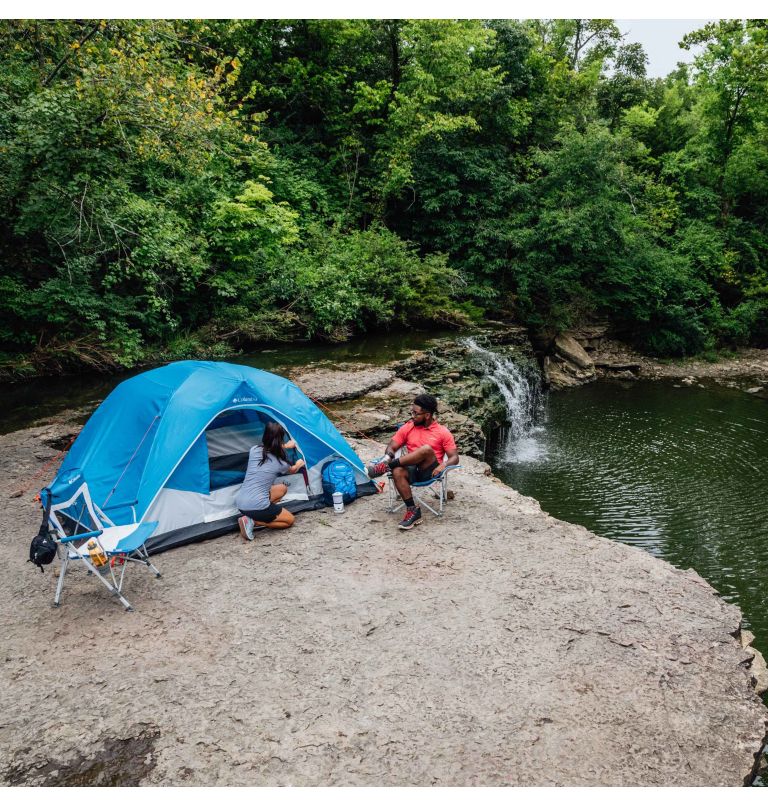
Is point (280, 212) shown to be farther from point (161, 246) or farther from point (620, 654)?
point (620, 654)

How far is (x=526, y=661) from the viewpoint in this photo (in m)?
4.15

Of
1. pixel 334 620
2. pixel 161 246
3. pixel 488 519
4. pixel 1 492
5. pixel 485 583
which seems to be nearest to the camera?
pixel 334 620

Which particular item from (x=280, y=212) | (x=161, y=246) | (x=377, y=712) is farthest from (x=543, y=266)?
(x=377, y=712)

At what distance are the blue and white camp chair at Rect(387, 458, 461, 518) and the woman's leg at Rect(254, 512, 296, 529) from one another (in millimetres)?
1167

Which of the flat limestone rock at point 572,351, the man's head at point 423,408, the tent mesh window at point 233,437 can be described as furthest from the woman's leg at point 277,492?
the flat limestone rock at point 572,351

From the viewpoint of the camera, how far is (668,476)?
413 inches

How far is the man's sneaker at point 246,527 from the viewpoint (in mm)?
6027

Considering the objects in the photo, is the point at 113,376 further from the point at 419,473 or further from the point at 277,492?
the point at 419,473

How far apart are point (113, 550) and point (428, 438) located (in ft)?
11.3

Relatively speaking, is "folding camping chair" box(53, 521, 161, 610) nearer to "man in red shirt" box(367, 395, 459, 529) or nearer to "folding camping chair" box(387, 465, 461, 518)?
"man in red shirt" box(367, 395, 459, 529)

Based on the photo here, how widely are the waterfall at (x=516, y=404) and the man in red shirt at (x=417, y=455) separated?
5447 millimetres

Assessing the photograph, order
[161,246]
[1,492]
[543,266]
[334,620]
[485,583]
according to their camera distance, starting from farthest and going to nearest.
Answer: [543,266] < [161,246] < [1,492] < [485,583] < [334,620]

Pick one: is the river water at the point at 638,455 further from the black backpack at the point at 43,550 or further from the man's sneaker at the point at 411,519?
the black backpack at the point at 43,550

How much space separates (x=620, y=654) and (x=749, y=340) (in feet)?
68.6
